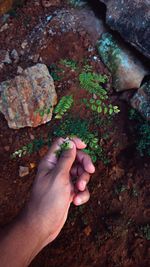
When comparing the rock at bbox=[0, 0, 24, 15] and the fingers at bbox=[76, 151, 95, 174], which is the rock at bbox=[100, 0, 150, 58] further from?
the fingers at bbox=[76, 151, 95, 174]

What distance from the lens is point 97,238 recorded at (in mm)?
3500

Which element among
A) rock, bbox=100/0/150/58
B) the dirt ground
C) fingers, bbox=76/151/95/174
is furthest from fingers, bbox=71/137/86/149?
rock, bbox=100/0/150/58

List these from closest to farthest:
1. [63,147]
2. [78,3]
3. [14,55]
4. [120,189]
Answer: [63,147] < [120,189] < [14,55] < [78,3]

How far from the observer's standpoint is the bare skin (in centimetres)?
215

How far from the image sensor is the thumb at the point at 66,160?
7.21 feet

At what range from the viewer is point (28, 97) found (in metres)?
3.78

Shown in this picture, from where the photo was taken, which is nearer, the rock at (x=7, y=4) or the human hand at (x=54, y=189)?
the human hand at (x=54, y=189)

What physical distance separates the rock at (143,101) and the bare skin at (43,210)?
157cm

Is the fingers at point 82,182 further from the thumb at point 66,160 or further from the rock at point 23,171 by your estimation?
the rock at point 23,171

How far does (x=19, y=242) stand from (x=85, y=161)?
2.14ft

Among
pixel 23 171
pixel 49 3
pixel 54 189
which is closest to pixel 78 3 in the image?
pixel 49 3

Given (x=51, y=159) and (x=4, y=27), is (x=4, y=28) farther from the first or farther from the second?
(x=51, y=159)

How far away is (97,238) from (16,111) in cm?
150

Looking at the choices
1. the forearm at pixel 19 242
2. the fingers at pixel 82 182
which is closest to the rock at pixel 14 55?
the fingers at pixel 82 182
